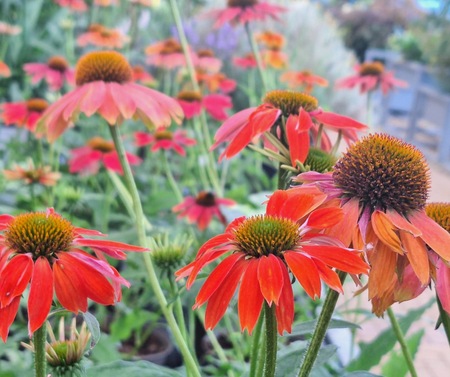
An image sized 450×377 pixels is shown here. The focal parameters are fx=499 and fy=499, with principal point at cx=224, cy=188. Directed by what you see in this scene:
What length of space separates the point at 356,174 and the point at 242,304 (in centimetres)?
14

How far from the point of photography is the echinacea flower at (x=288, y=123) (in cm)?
49

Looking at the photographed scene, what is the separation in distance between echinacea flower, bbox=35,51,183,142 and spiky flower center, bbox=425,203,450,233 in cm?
32

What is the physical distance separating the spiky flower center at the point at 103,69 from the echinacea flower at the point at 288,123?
23 centimetres

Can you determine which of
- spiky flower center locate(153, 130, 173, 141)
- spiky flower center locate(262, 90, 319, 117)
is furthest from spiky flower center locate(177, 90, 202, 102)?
spiky flower center locate(262, 90, 319, 117)

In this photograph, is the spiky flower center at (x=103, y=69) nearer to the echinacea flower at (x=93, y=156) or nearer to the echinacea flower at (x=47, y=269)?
the echinacea flower at (x=47, y=269)

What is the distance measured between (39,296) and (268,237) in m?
0.16

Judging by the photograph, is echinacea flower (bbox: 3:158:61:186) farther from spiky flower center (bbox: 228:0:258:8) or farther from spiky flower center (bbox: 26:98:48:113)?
spiky flower center (bbox: 228:0:258:8)

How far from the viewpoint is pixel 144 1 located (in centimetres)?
202

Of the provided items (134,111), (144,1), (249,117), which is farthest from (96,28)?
(249,117)

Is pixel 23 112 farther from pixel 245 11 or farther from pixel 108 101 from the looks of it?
pixel 108 101

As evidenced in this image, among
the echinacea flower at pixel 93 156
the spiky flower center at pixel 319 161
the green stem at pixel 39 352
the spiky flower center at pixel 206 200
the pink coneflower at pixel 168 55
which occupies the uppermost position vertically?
the pink coneflower at pixel 168 55

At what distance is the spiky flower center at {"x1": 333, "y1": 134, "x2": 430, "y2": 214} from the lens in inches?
15.0

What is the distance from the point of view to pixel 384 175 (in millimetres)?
387

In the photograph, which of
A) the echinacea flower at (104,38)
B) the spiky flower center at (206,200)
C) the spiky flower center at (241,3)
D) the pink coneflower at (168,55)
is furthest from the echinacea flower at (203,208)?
the echinacea flower at (104,38)
